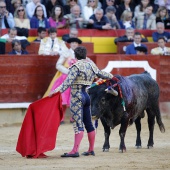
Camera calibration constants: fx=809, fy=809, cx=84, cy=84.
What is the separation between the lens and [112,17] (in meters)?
15.3

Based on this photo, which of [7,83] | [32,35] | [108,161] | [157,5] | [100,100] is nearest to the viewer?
[108,161]

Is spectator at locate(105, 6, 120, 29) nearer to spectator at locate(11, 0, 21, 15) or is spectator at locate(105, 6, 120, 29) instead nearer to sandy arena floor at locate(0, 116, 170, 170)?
spectator at locate(11, 0, 21, 15)

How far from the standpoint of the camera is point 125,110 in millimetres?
9641

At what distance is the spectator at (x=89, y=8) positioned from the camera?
15.1 meters

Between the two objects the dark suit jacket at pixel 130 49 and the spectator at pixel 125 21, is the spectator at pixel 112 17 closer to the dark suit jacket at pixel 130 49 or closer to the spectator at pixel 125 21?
the spectator at pixel 125 21

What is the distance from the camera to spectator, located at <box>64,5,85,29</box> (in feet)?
48.3

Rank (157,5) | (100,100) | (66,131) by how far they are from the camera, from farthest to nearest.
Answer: (157,5) → (66,131) → (100,100)

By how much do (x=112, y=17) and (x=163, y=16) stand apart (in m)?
1.16

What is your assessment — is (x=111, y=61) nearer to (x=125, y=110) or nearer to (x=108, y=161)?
(x=125, y=110)

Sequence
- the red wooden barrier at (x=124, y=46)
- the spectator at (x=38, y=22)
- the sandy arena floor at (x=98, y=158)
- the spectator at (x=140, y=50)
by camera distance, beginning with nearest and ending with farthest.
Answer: the sandy arena floor at (x=98, y=158) < the spectator at (x=140, y=50) < the spectator at (x=38, y=22) < the red wooden barrier at (x=124, y=46)

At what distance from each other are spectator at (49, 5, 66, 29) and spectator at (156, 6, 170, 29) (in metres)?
2.05

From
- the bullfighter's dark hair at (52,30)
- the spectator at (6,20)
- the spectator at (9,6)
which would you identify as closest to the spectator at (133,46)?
the bullfighter's dark hair at (52,30)

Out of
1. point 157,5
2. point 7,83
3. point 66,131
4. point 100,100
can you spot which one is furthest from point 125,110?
point 157,5

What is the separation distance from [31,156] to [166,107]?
590 cm
